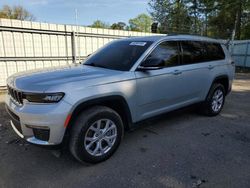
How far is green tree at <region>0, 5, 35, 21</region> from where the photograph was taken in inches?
1275

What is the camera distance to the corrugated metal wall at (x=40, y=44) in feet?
25.3

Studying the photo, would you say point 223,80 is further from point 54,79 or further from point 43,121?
point 43,121

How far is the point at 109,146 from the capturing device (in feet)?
10.6

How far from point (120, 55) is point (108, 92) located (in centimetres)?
105

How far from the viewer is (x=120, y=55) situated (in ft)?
Answer: 12.6

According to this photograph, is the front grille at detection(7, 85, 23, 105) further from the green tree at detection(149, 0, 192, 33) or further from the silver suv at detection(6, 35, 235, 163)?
the green tree at detection(149, 0, 192, 33)

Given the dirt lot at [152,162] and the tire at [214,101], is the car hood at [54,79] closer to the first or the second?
the dirt lot at [152,162]

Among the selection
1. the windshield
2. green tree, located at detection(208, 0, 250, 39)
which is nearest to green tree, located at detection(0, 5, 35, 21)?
green tree, located at detection(208, 0, 250, 39)

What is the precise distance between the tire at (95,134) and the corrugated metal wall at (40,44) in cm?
619

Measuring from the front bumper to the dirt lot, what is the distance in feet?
1.76

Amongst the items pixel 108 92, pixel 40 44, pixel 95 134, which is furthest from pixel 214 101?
pixel 40 44

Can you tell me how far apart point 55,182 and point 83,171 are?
0.38m

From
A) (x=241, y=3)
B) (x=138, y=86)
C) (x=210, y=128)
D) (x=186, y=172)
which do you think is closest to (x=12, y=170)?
(x=138, y=86)

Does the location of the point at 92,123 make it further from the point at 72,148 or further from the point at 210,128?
the point at 210,128
